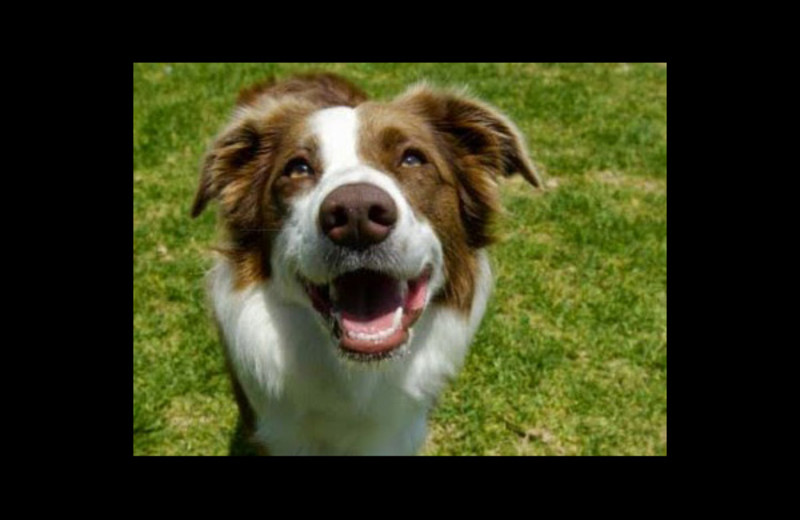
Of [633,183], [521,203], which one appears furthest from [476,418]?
[633,183]

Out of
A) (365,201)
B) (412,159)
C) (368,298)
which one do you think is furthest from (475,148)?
(365,201)

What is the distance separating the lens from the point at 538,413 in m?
4.71

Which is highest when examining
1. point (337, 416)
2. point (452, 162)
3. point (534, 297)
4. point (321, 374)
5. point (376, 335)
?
point (452, 162)

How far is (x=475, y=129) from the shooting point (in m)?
3.79

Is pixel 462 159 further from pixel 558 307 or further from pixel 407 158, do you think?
pixel 558 307

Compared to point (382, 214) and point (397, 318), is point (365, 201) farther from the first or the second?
point (397, 318)

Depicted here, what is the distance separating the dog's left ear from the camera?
12.3ft

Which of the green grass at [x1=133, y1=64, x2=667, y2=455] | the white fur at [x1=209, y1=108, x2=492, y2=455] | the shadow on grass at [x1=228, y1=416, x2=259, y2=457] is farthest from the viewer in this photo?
the green grass at [x1=133, y1=64, x2=667, y2=455]

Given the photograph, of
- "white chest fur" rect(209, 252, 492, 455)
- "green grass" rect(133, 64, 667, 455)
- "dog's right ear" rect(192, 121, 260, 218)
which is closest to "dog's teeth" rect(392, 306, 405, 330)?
"white chest fur" rect(209, 252, 492, 455)

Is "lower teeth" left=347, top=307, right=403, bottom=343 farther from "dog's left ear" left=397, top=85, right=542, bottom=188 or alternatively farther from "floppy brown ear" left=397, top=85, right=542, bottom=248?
"dog's left ear" left=397, top=85, right=542, bottom=188

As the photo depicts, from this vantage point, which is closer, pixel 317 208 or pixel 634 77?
pixel 317 208

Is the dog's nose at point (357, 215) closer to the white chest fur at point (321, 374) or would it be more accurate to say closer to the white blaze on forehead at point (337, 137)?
the white blaze on forehead at point (337, 137)

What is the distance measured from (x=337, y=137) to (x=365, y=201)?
0.62 m

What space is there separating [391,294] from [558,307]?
8.90 ft
